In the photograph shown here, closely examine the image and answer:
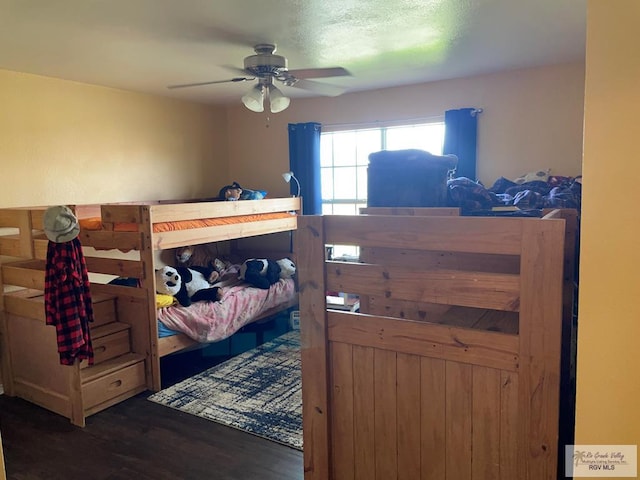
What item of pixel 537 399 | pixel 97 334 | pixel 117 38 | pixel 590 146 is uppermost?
pixel 117 38

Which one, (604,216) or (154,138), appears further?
(154,138)

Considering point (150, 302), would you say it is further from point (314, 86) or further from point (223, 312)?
point (314, 86)

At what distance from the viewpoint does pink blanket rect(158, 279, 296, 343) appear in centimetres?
355

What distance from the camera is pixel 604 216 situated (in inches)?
39.3

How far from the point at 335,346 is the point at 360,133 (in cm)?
345

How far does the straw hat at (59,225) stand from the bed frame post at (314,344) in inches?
63.0

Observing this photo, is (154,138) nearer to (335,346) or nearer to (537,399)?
(335,346)

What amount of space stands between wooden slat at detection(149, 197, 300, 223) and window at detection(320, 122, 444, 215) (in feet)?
1.70

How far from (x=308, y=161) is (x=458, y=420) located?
3636 mm

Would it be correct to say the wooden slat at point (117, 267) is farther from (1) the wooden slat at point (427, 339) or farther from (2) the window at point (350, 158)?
(2) the window at point (350, 158)

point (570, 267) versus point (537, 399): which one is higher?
point (570, 267)

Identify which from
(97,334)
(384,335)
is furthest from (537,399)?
(97,334)

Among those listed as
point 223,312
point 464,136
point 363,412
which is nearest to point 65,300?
point 223,312

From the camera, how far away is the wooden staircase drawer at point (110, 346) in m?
3.13
